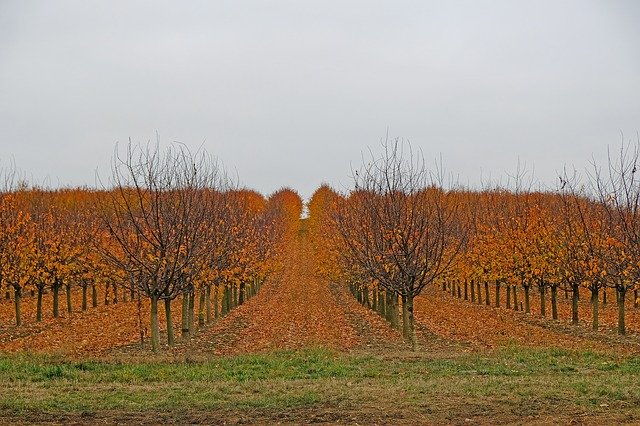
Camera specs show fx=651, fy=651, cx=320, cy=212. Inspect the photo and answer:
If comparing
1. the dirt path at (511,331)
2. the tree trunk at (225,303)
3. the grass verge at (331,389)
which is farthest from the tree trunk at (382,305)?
the grass verge at (331,389)

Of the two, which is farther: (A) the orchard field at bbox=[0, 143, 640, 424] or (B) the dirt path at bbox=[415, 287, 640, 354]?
(B) the dirt path at bbox=[415, 287, 640, 354]

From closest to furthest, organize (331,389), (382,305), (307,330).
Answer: (331,389) < (307,330) < (382,305)

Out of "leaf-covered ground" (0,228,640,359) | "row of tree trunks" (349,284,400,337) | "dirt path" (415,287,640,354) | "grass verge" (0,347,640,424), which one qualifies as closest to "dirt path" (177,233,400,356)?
"leaf-covered ground" (0,228,640,359)

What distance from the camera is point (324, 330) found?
79.9 feet

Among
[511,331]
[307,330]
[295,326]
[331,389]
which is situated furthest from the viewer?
[295,326]

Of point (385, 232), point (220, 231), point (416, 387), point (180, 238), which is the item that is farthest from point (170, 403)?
point (220, 231)

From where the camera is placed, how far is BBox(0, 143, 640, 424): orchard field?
10.0 metres

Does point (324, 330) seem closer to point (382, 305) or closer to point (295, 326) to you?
point (295, 326)

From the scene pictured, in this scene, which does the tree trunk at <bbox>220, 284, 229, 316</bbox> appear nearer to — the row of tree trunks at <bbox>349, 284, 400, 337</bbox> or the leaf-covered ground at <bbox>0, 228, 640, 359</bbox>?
the leaf-covered ground at <bbox>0, 228, 640, 359</bbox>

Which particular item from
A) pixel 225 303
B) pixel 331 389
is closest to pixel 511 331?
pixel 331 389

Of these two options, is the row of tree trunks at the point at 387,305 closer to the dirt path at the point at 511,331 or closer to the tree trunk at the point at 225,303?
the dirt path at the point at 511,331

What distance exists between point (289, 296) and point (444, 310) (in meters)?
12.6

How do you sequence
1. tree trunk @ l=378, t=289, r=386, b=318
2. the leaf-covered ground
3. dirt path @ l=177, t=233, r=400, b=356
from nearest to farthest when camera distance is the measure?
the leaf-covered ground
dirt path @ l=177, t=233, r=400, b=356
tree trunk @ l=378, t=289, r=386, b=318

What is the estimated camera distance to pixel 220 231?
24.7 metres
